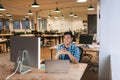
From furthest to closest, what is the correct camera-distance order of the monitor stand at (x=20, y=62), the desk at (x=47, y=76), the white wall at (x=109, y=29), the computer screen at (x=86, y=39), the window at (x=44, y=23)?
the window at (x=44, y=23) < the computer screen at (x=86, y=39) < the white wall at (x=109, y=29) < the monitor stand at (x=20, y=62) < the desk at (x=47, y=76)

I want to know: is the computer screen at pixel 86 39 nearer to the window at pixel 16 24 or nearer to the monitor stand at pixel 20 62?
the monitor stand at pixel 20 62

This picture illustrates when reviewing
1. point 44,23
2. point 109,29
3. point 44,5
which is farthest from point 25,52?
point 44,23

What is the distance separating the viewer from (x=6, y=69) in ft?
7.52

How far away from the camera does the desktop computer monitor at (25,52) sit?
1.94m

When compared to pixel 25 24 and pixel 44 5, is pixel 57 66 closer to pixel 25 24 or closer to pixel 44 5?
pixel 44 5

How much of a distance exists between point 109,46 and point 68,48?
702 millimetres

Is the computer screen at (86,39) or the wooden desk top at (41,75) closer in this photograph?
the wooden desk top at (41,75)

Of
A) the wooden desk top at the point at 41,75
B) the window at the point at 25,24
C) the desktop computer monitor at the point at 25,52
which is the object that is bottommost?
the wooden desk top at the point at 41,75

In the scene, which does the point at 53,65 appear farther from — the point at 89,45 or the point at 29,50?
the point at 89,45

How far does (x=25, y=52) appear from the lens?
2.01 m

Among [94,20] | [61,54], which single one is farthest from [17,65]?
[94,20]

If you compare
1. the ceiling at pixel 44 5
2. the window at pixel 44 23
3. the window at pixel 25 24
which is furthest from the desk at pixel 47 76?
the window at pixel 25 24

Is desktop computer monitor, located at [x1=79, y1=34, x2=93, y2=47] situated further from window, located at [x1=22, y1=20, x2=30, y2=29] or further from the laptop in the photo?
window, located at [x1=22, y1=20, x2=30, y2=29]

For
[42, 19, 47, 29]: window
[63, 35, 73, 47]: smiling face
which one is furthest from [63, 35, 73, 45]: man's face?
[42, 19, 47, 29]: window
